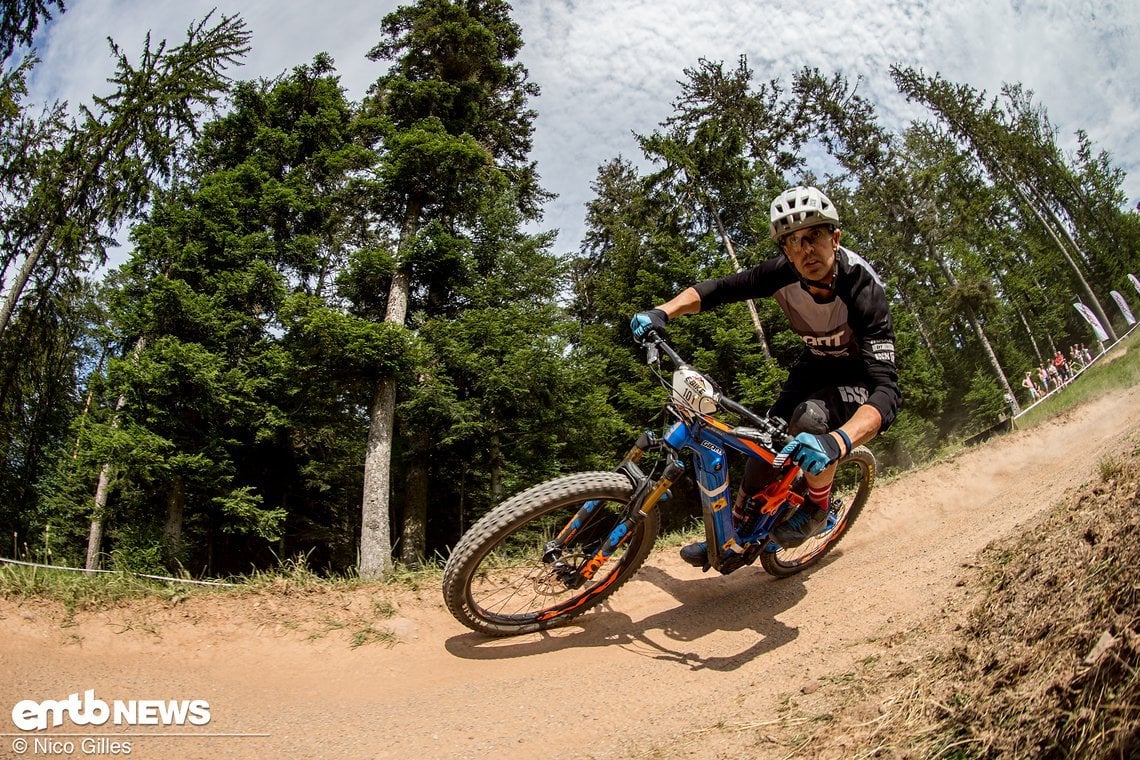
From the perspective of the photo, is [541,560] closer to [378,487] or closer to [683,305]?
[683,305]

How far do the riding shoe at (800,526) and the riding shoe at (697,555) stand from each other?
592 millimetres

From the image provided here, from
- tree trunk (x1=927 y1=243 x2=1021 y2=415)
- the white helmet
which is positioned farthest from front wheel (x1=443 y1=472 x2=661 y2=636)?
tree trunk (x1=927 y1=243 x2=1021 y2=415)

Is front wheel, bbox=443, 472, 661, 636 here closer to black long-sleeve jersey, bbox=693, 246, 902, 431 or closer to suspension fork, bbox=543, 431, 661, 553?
suspension fork, bbox=543, 431, 661, 553

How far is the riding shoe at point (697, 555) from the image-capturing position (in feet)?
14.8

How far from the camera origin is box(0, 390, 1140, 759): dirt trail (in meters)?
3.16

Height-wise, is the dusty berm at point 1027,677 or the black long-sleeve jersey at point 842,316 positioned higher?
the black long-sleeve jersey at point 842,316

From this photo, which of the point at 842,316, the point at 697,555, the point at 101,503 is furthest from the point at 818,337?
the point at 101,503

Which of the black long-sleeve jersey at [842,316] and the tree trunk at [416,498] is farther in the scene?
the tree trunk at [416,498]

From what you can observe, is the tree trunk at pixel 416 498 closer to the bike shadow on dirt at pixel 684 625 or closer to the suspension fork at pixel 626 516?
the bike shadow on dirt at pixel 684 625

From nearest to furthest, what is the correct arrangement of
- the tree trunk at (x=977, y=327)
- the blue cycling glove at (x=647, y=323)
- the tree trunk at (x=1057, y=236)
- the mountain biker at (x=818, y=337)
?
the mountain biker at (x=818, y=337)
the blue cycling glove at (x=647, y=323)
the tree trunk at (x=977, y=327)
the tree trunk at (x=1057, y=236)

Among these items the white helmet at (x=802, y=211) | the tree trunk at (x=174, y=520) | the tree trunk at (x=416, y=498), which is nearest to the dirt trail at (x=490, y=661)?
the white helmet at (x=802, y=211)

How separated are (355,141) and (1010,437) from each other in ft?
65.0

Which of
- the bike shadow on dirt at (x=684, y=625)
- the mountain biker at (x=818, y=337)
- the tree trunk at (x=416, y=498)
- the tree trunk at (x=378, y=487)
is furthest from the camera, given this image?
the tree trunk at (x=416, y=498)

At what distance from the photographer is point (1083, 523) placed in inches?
98.0
